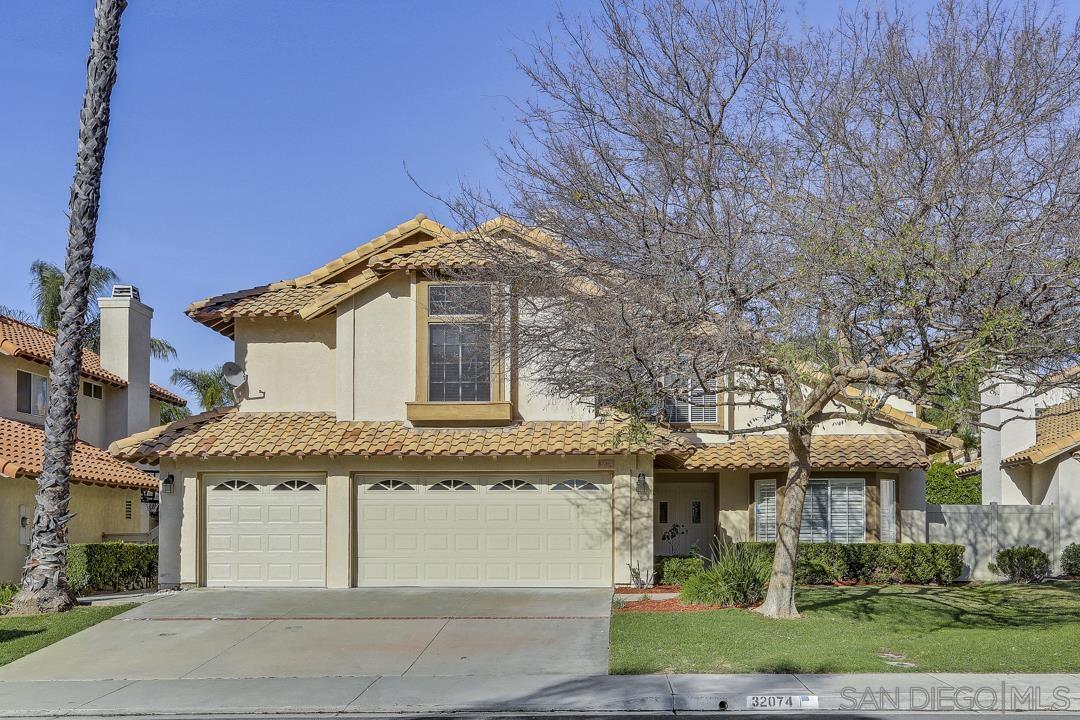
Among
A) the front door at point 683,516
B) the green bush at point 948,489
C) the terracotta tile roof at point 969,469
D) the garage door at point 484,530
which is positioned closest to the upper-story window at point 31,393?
the garage door at point 484,530

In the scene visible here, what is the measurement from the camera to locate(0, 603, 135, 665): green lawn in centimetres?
1531

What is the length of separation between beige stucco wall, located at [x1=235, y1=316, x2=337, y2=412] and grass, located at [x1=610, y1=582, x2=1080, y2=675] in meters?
8.33

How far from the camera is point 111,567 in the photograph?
Answer: 69.8 feet

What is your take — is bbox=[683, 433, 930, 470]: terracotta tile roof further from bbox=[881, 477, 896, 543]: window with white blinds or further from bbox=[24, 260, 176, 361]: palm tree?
bbox=[24, 260, 176, 361]: palm tree

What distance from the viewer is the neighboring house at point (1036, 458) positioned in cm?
2439

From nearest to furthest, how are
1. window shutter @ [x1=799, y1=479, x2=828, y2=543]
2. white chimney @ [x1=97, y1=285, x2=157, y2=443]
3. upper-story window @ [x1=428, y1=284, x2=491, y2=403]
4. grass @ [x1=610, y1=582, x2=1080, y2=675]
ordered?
grass @ [x1=610, y1=582, x2=1080, y2=675]
upper-story window @ [x1=428, y1=284, x2=491, y2=403]
window shutter @ [x1=799, y1=479, x2=828, y2=543]
white chimney @ [x1=97, y1=285, x2=157, y2=443]

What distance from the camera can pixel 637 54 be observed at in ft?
48.9

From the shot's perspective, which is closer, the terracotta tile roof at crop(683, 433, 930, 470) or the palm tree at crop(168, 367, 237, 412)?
the terracotta tile roof at crop(683, 433, 930, 470)

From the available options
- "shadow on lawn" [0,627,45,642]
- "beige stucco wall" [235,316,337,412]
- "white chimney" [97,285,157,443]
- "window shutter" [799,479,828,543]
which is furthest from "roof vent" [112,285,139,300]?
"window shutter" [799,479,828,543]

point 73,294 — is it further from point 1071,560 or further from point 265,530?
point 1071,560

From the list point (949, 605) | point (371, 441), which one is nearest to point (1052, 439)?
point (949, 605)

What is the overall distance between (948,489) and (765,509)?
44.6 ft

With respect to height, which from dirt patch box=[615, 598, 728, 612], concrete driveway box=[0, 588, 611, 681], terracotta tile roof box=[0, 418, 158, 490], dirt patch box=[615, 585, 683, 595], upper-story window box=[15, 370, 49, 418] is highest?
upper-story window box=[15, 370, 49, 418]

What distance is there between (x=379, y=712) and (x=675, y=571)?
393 inches
